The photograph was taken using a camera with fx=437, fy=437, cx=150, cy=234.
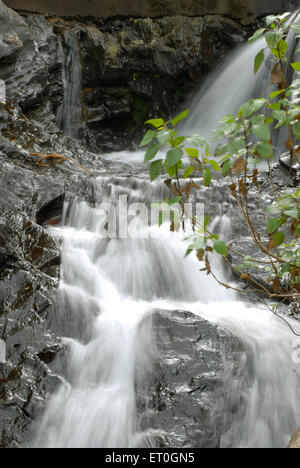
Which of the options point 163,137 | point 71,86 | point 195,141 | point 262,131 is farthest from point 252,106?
point 71,86

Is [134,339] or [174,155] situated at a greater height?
[174,155]

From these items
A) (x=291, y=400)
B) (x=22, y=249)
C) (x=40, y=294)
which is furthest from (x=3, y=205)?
(x=291, y=400)

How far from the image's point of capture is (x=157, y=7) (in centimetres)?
812

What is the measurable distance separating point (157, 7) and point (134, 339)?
719 cm

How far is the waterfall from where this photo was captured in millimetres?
7426

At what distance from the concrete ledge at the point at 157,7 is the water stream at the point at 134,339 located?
5.09 metres

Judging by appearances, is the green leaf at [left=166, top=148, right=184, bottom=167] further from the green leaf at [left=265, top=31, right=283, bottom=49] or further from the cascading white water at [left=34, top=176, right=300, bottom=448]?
the cascading white water at [left=34, top=176, right=300, bottom=448]

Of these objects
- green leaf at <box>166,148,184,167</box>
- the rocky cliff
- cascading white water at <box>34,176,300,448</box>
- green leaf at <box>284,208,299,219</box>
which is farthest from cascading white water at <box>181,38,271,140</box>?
green leaf at <box>166,148,184,167</box>

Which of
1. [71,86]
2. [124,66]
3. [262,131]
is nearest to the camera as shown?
[262,131]

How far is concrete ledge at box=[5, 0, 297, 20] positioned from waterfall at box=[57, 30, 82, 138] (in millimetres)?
638

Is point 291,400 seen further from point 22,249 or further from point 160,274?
point 22,249

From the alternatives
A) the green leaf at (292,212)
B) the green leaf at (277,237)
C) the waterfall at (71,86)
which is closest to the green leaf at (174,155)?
the green leaf at (292,212)

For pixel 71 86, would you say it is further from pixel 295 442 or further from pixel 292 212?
pixel 295 442

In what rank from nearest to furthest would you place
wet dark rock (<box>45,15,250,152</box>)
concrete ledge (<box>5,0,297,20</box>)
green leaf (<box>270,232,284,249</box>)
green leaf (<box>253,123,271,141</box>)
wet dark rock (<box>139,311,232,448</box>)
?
green leaf (<box>253,123,271,141</box>)
green leaf (<box>270,232,284,249</box>)
wet dark rock (<box>139,311,232,448</box>)
wet dark rock (<box>45,15,250,152</box>)
concrete ledge (<box>5,0,297,20</box>)
